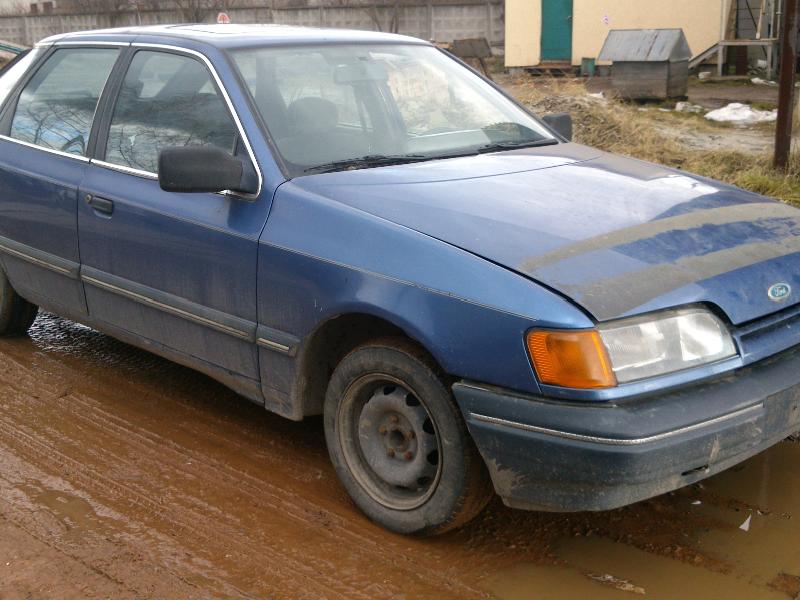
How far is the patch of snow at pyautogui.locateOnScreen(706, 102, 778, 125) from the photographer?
12.9 metres

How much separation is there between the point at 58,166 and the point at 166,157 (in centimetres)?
134

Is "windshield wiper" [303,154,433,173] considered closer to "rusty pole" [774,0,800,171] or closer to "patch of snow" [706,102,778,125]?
"rusty pole" [774,0,800,171]

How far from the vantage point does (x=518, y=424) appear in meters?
2.94

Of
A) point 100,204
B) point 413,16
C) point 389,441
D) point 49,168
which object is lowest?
point 389,441

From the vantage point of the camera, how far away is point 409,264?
3203 mm

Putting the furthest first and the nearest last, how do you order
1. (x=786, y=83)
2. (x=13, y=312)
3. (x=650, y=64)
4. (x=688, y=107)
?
(x=650, y=64), (x=688, y=107), (x=786, y=83), (x=13, y=312)

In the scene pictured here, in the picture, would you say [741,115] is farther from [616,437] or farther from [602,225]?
[616,437]

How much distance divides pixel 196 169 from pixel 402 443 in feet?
4.10

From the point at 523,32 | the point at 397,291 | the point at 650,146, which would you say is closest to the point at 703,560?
the point at 397,291

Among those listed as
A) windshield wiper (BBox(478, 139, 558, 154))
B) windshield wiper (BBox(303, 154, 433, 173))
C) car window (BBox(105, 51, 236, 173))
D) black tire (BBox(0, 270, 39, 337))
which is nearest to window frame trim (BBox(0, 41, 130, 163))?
car window (BBox(105, 51, 236, 173))

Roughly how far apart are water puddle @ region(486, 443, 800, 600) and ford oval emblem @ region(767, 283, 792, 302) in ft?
2.63

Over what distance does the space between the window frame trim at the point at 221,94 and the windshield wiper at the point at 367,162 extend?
226 millimetres

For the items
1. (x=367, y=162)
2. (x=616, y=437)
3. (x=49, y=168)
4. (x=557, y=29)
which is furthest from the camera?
(x=557, y=29)

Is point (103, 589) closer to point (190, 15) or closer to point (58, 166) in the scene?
point (58, 166)
